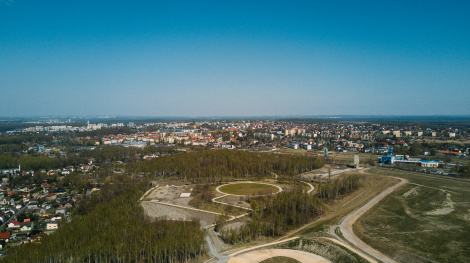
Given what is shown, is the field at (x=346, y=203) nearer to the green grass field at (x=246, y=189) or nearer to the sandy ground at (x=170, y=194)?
the green grass field at (x=246, y=189)

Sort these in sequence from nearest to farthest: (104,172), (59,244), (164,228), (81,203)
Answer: (59,244) → (164,228) → (81,203) → (104,172)

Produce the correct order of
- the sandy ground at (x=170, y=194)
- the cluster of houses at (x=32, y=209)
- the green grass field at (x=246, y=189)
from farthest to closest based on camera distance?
the green grass field at (x=246, y=189)
the sandy ground at (x=170, y=194)
the cluster of houses at (x=32, y=209)

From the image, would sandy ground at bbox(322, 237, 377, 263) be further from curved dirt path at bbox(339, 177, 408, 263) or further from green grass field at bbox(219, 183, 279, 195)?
green grass field at bbox(219, 183, 279, 195)

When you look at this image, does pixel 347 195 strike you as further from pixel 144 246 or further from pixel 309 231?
pixel 144 246

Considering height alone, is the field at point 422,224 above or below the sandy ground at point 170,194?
above

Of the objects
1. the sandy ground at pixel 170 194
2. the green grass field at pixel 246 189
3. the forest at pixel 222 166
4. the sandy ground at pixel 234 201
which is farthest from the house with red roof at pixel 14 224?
the green grass field at pixel 246 189

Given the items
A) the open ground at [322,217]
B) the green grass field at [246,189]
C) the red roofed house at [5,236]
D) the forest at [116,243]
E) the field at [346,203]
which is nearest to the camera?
the forest at [116,243]

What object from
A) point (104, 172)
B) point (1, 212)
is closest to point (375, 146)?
point (104, 172)
